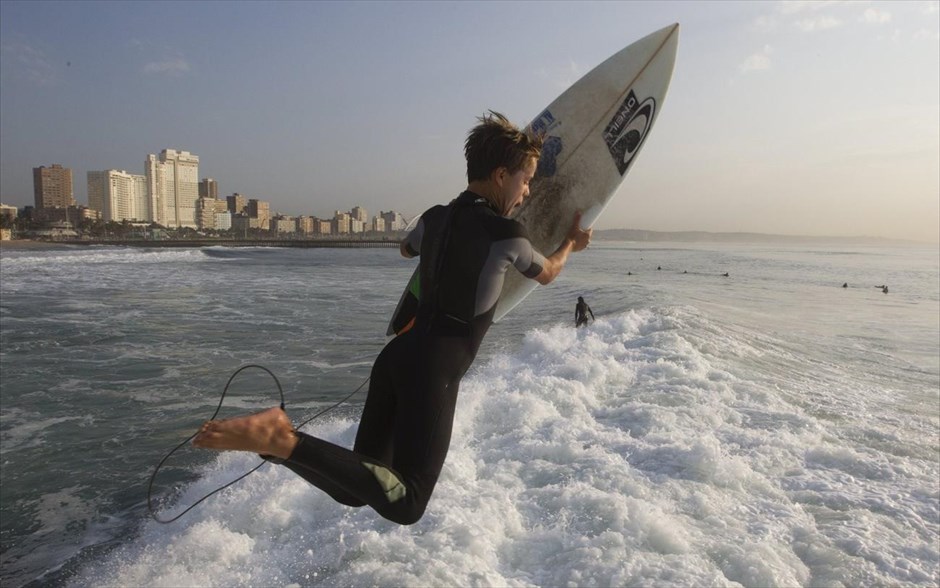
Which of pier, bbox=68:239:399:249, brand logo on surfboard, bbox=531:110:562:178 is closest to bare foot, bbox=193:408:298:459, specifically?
brand logo on surfboard, bbox=531:110:562:178

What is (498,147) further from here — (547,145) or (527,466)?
(527,466)

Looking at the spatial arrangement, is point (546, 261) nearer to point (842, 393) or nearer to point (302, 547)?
point (302, 547)

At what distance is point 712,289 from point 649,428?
29328mm

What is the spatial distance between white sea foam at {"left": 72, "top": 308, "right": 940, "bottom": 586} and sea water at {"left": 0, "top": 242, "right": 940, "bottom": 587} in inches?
1.1

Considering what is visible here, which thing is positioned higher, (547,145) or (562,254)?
(547,145)

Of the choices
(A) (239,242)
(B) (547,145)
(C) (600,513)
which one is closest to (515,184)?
(B) (547,145)

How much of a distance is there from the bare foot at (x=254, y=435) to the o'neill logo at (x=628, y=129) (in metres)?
3.72

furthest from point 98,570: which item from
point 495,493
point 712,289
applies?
point 712,289

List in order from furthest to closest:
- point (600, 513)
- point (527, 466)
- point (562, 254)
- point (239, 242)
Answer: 1. point (239, 242)
2. point (527, 466)
3. point (600, 513)
4. point (562, 254)

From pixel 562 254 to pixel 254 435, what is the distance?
73.0 inches

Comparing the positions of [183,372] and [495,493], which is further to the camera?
[183,372]

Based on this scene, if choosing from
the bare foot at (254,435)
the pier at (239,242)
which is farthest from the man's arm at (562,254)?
the pier at (239,242)

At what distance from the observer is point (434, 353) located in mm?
2643

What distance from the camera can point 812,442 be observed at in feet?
29.3
